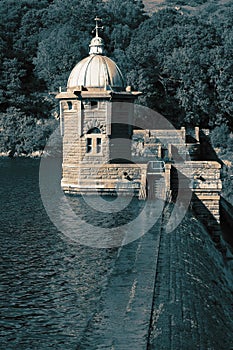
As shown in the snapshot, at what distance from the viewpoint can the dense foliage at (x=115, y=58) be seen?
6525 centimetres

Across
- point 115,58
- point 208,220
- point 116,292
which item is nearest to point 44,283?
point 116,292

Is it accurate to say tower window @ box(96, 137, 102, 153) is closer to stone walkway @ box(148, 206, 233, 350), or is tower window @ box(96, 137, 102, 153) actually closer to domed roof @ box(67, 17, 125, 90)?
domed roof @ box(67, 17, 125, 90)

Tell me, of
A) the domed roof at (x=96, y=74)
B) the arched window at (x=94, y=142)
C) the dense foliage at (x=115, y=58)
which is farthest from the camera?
the dense foliage at (x=115, y=58)

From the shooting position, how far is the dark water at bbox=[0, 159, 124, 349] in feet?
42.3

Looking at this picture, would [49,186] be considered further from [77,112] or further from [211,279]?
[211,279]

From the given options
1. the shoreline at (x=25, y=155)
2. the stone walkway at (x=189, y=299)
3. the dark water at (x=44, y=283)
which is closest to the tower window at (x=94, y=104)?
the dark water at (x=44, y=283)

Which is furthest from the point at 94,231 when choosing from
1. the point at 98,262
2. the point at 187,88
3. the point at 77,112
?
the point at 187,88

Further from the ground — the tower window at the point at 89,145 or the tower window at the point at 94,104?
the tower window at the point at 94,104

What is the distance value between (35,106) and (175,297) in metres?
64.6

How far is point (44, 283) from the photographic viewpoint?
16641mm

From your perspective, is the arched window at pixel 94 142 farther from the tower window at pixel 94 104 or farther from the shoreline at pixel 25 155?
the shoreline at pixel 25 155

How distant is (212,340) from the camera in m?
12.1

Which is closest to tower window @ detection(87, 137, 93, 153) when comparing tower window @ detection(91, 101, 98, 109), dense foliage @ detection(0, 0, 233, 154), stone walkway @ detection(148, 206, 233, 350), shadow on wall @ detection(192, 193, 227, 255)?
tower window @ detection(91, 101, 98, 109)

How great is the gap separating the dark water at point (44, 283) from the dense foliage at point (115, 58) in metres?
41.3
